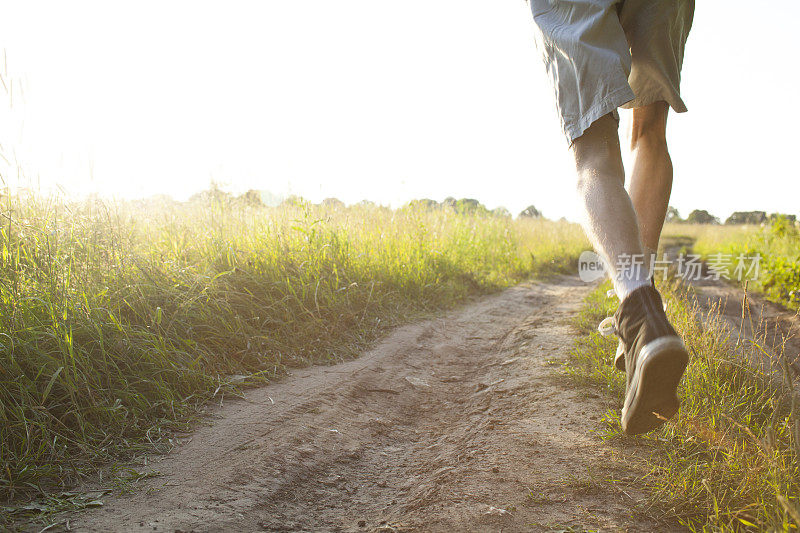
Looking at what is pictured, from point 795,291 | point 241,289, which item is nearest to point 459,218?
point 795,291

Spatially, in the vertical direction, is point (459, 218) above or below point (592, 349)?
above

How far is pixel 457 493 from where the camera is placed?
134cm

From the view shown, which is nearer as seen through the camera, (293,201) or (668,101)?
(668,101)

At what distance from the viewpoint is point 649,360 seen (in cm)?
125

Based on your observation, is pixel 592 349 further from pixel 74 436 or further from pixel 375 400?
pixel 74 436

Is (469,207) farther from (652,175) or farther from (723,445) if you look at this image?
(723,445)

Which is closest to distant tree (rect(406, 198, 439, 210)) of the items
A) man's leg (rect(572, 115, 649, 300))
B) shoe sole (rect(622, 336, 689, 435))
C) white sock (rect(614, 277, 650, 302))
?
man's leg (rect(572, 115, 649, 300))

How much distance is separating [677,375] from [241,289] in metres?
2.15

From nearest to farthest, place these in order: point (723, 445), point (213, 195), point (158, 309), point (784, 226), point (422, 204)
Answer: point (723, 445), point (158, 309), point (213, 195), point (422, 204), point (784, 226)

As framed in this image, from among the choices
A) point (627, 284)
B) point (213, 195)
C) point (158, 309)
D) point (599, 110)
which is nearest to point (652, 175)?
point (599, 110)

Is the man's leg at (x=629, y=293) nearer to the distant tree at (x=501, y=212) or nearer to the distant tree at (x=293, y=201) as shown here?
the distant tree at (x=293, y=201)

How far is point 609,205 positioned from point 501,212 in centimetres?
699

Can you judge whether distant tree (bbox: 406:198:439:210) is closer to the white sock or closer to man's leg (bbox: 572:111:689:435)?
man's leg (bbox: 572:111:689:435)

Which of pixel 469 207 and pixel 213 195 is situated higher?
pixel 469 207
